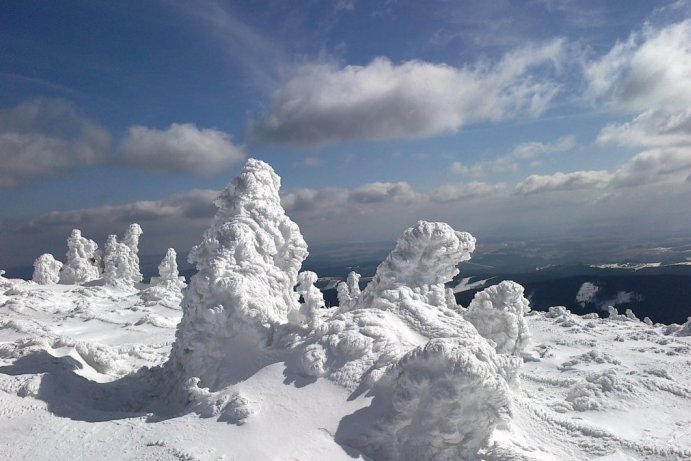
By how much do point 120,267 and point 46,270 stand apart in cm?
1398

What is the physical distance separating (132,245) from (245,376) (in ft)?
175

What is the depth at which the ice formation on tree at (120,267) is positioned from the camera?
57.4 m

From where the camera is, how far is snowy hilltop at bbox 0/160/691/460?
13562 millimetres

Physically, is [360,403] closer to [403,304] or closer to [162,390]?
[403,304]

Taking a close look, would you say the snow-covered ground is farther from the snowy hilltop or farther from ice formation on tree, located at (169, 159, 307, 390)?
ice formation on tree, located at (169, 159, 307, 390)

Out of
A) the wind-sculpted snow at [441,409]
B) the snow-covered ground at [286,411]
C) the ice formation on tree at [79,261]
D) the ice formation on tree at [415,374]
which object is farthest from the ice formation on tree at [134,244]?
the wind-sculpted snow at [441,409]

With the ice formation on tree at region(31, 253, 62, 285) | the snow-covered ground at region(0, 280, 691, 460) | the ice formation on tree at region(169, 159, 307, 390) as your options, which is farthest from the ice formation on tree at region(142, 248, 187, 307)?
the ice formation on tree at region(169, 159, 307, 390)

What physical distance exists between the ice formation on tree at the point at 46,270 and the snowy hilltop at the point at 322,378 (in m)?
36.0

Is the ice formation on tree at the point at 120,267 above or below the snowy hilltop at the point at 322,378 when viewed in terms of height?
above

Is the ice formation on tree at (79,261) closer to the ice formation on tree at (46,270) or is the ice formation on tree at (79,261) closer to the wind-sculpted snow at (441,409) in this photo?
the ice formation on tree at (46,270)

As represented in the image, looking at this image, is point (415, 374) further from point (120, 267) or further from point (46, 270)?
point (46, 270)

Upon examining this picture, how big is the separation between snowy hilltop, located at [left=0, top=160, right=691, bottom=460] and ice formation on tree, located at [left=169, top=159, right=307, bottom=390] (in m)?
0.08

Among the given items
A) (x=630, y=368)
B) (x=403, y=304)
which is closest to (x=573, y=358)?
(x=630, y=368)

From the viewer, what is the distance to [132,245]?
62688mm
